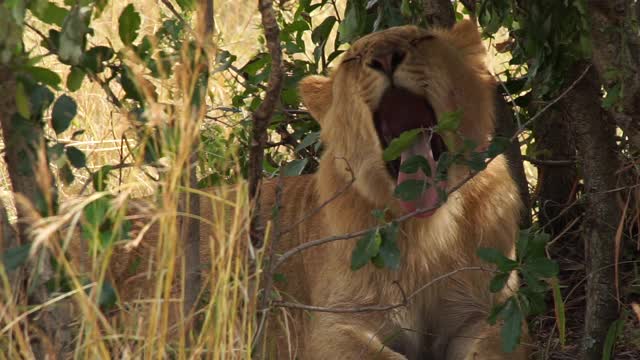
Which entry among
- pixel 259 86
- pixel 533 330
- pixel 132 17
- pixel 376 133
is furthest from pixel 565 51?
pixel 132 17

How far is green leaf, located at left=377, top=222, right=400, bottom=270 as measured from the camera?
3324mm

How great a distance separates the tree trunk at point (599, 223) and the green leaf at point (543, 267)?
0.98 m

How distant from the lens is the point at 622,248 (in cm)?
503

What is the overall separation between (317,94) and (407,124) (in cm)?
47

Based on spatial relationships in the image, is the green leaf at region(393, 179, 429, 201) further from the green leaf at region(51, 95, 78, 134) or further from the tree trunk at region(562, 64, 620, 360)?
the tree trunk at region(562, 64, 620, 360)

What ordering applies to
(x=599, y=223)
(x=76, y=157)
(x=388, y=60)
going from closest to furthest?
(x=76, y=157) < (x=388, y=60) < (x=599, y=223)

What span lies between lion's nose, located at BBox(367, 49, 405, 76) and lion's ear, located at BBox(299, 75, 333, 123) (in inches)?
19.0

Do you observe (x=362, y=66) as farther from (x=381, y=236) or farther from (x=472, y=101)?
(x=381, y=236)

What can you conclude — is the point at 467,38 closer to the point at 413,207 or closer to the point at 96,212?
the point at 413,207

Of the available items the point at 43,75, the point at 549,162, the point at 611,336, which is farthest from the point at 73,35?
the point at 549,162

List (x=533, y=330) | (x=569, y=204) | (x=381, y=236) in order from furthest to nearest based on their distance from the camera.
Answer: (x=569, y=204)
(x=533, y=330)
(x=381, y=236)

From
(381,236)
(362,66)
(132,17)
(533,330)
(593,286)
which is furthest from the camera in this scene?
(533,330)

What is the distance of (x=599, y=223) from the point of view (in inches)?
173

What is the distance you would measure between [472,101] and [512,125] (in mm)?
1062
